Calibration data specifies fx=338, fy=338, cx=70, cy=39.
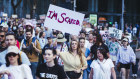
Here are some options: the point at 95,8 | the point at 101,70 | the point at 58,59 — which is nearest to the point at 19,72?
the point at 101,70

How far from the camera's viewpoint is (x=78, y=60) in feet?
22.6

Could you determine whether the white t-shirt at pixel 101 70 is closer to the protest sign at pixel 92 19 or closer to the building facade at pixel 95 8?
the protest sign at pixel 92 19

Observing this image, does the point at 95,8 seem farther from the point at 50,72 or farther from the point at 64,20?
the point at 50,72

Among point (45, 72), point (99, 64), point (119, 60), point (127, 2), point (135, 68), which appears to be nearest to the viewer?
point (45, 72)

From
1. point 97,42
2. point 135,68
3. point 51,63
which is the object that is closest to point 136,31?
point 135,68

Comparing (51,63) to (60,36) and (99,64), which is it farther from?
(60,36)

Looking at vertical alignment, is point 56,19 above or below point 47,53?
above

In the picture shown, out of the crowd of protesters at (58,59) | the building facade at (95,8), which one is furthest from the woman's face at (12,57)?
the building facade at (95,8)

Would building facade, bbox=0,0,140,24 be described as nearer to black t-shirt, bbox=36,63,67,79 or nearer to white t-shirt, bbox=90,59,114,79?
white t-shirt, bbox=90,59,114,79

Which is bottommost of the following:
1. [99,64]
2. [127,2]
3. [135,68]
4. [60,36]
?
[135,68]

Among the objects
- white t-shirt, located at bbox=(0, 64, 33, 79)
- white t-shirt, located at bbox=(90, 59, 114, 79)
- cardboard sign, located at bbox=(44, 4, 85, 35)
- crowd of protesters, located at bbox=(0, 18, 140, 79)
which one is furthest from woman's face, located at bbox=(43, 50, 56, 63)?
cardboard sign, located at bbox=(44, 4, 85, 35)

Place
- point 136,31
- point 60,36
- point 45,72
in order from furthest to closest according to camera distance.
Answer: point 136,31 → point 60,36 → point 45,72

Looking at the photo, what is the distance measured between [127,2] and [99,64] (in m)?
50.5

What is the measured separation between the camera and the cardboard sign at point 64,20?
340 inches
